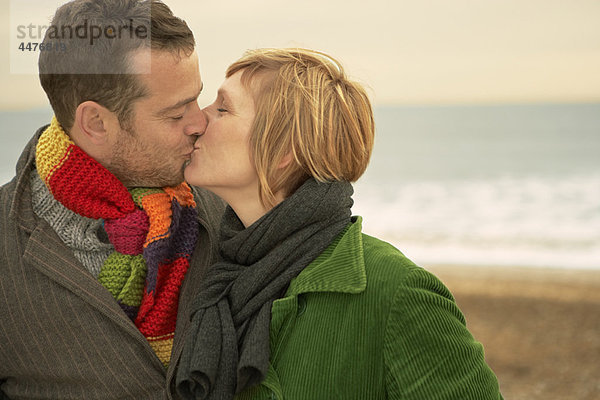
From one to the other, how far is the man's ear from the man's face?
43 millimetres

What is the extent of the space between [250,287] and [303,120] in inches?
18.2

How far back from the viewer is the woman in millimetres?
1588

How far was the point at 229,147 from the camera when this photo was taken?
1.85 metres

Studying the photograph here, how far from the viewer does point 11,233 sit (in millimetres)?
1812

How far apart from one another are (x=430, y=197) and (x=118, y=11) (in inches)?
468

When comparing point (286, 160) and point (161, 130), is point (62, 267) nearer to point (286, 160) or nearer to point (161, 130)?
point (161, 130)

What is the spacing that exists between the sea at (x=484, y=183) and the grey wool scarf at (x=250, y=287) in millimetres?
7010

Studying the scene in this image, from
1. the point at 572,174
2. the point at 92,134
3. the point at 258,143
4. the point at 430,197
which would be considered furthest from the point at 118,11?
the point at 572,174

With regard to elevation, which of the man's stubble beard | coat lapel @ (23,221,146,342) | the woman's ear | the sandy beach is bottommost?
the sandy beach

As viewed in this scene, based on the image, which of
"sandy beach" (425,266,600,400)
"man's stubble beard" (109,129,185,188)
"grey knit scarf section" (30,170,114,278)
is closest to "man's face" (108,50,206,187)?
"man's stubble beard" (109,129,185,188)

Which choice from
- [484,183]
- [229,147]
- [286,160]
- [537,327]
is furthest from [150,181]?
[484,183]

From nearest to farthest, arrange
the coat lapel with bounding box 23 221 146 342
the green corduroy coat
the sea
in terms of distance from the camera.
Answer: the green corduroy coat → the coat lapel with bounding box 23 221 146 342 → the sea

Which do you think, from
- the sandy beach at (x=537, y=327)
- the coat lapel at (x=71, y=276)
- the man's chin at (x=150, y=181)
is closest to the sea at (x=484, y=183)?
the sandy beach at (x=537, y=327)

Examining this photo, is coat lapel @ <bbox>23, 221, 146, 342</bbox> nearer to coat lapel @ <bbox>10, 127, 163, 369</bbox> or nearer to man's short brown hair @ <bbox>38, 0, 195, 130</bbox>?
coat lapel @ <bbox>10, 127, 163, 369</bbox>
